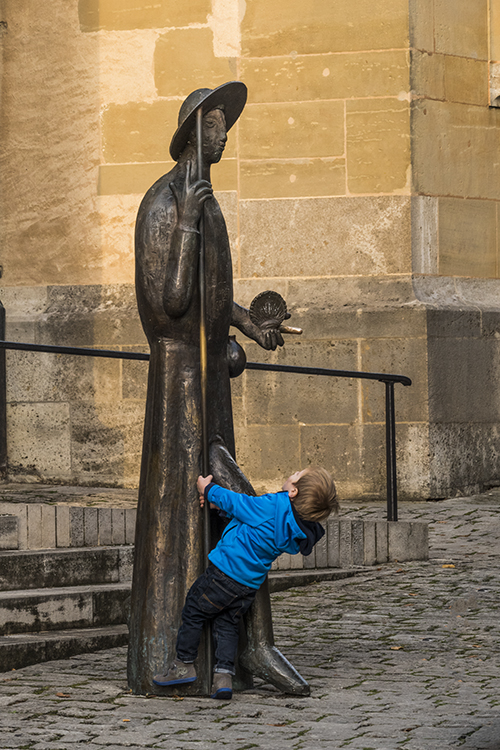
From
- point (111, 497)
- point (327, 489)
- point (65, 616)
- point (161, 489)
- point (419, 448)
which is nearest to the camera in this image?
point (327, 489)

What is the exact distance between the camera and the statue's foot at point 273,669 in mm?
4211

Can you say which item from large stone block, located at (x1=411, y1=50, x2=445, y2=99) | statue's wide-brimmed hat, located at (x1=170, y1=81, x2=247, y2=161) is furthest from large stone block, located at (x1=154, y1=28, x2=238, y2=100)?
statue's wide-brimmed hat, located at (x1=170, y1=81, x2=247, y2=161)

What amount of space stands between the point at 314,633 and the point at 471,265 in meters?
5.13

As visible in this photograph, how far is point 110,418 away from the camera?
9750mm

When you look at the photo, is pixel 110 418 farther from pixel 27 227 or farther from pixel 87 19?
pixel 87 19

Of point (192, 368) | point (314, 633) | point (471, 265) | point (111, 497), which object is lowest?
point (314, 633)

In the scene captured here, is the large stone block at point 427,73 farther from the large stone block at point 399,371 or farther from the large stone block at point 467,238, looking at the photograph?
the large stone block at point 399,371

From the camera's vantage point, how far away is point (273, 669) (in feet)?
13.8

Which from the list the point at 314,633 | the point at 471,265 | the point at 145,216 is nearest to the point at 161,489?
the point at 145,216

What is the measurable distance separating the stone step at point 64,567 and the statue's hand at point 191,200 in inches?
71.5

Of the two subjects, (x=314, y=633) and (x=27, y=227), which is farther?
(x=27, y=227)

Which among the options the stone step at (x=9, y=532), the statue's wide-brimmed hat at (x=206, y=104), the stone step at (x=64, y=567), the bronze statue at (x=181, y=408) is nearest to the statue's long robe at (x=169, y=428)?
the bronze statue at (x=181, y=408)

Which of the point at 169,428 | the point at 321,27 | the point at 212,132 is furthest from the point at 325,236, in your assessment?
the point at 169,428

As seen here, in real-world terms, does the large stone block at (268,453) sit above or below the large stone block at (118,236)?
below
